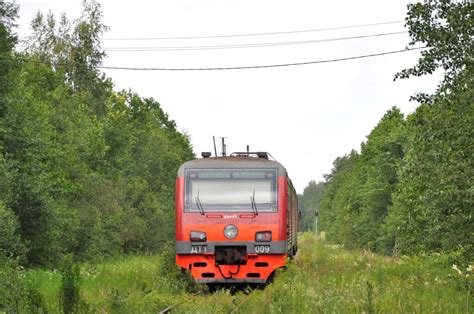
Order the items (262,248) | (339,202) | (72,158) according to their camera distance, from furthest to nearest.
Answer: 1. (339,202)
2. (72,158)
3. (262,248)

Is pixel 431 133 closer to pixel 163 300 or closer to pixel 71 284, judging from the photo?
pixel 163 300

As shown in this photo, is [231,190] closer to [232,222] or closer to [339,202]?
[232,222]

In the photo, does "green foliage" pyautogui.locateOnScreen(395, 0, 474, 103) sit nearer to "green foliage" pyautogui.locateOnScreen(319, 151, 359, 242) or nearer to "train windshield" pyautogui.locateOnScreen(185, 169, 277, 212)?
"train windshield" pyautogui.locateOnScreen(185, 169, 277, 212)

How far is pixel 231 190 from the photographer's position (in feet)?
54.9

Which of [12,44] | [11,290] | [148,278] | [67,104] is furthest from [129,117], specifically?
[11,290]

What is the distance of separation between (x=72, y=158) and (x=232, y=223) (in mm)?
18979

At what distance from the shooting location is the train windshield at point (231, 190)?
16.5 meters

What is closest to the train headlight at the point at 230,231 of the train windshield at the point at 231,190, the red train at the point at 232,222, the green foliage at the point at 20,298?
the red train at the point at 232,222

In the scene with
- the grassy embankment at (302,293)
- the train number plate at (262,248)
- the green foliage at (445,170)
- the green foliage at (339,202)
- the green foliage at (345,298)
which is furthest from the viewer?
the green foliage at (339,202)

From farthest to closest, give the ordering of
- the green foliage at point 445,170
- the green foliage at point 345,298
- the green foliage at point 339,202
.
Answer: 1. the green foliage at point 339,202
2. the green foliage at point 445,170
3. the green foliage at point 345,298

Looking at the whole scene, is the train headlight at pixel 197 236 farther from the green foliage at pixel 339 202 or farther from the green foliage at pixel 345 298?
the green foliage at pixel 339 202

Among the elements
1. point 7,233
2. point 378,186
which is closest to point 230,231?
point 7,233

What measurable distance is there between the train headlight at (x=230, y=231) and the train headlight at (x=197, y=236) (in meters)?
0.45

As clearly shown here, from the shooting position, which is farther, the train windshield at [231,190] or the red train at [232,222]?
→ the train windshield at [231,190]
